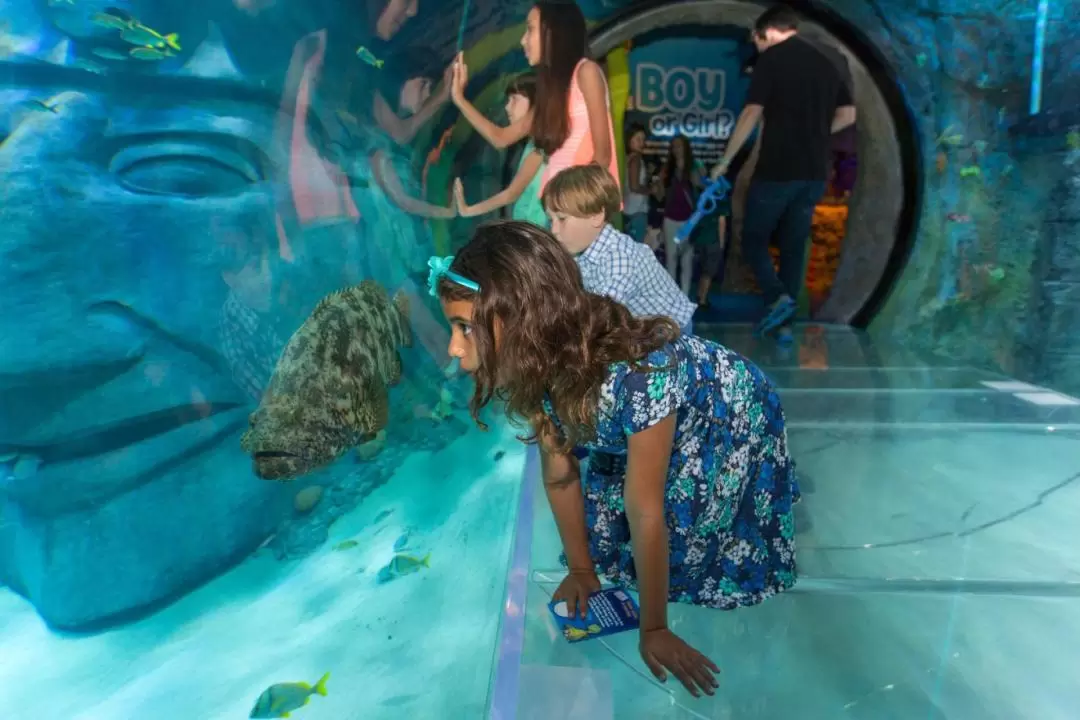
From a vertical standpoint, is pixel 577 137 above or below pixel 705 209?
above

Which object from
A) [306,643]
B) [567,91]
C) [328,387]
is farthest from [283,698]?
[567,91]

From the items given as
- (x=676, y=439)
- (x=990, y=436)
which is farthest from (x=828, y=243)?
(x=676, y=439)

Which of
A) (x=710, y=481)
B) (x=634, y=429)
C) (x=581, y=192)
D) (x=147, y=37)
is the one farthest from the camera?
(x=581, y=192)

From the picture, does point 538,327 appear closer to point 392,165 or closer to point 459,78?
point 392,165

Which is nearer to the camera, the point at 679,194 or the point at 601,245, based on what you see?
the point at 601,245

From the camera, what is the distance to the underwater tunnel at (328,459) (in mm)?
1664

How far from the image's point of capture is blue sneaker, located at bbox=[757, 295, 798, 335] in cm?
443

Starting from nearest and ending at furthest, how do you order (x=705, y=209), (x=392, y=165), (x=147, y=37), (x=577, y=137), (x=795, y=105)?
(x=147, y=37) < (x=392, y=165) < (x=577, y=137) < (x=795, y=105) < (x=705, y=209)

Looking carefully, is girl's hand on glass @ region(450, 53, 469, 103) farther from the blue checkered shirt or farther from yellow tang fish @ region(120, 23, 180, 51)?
yellow tang fish @ region(120, 23, 180, 51)

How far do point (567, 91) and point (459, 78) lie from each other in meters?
0.68

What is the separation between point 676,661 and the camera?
4.80ft

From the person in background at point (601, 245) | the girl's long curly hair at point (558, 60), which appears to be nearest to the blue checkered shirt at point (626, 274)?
the person in background at point (601, 245)

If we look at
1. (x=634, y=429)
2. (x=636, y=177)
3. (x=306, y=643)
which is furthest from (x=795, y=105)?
(x=306, y=643)

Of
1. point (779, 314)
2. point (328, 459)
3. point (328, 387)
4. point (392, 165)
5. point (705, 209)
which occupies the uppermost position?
point (392, 165)
